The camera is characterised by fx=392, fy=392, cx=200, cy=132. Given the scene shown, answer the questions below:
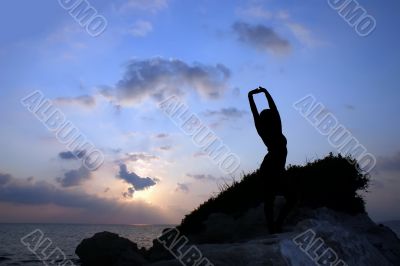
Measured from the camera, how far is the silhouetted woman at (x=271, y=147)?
9.38 meters

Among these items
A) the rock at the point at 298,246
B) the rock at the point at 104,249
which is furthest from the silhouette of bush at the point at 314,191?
the rock at the point at 104,249

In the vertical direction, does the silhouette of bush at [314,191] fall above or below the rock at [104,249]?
above

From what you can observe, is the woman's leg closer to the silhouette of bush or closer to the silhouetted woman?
the silhouetted woman

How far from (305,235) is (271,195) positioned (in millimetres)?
1198

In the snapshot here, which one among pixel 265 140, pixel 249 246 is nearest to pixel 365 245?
pixel 265 140

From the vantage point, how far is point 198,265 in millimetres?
6617

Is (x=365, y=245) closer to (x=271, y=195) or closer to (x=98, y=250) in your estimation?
(x=271, y=195)

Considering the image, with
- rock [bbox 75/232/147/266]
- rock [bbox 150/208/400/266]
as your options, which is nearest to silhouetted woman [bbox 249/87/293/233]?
rock [bbox 150/208/400/266]

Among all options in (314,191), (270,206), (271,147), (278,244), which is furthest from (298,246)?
(314,191)

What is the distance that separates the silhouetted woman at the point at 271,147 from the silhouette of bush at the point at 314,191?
461 centimetres

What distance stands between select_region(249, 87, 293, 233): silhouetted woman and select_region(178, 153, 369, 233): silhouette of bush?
15.1 feet

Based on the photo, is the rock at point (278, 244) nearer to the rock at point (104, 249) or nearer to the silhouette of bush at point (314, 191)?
the rock at point (104, 249)

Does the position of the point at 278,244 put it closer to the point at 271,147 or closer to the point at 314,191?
the point at 271,147

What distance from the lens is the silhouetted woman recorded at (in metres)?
9.38
